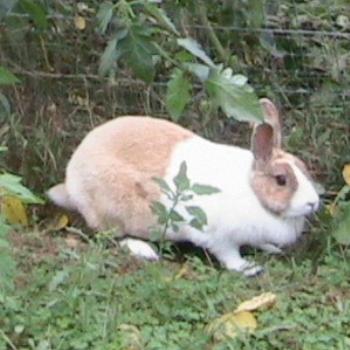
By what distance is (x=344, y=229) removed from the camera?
5.04m

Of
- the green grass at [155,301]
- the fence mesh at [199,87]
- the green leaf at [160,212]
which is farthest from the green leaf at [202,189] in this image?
the fence mesh at [199,87]

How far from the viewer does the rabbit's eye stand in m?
5.10

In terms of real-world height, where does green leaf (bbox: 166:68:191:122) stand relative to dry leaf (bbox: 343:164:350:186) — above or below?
above

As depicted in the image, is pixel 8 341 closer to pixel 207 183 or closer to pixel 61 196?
pixel 207 183

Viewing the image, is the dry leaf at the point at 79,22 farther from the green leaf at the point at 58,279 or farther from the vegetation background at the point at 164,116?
the green leaf at the point at 58,279

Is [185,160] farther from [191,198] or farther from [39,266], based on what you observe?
[39,266]

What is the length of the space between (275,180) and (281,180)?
26 millimetres

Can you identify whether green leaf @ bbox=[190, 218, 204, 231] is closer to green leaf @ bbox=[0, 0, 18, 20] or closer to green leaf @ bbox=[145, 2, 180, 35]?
green leaf @ bbox=[145, 2, 180, 35]

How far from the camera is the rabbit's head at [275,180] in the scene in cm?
509

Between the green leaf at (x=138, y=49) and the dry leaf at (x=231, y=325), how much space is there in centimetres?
89

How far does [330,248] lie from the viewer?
5.14m

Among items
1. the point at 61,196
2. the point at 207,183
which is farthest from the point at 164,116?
the point at 207,183

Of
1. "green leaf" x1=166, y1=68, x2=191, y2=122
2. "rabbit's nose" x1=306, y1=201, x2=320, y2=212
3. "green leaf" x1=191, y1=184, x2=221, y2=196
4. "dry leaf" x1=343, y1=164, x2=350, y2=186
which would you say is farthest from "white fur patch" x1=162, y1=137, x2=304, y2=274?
"green leaf" x1=166, y1=68, x2=191, y2=122

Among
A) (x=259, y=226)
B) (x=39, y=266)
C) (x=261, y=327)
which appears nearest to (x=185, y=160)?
(x=259, y=226)
